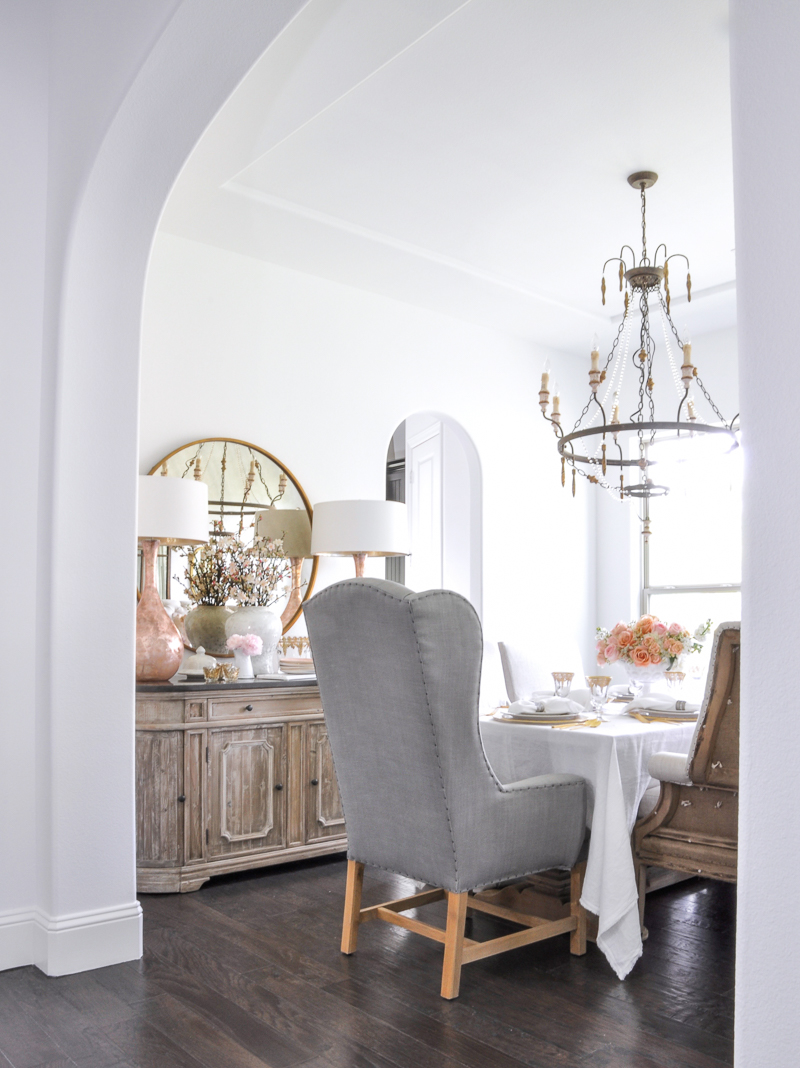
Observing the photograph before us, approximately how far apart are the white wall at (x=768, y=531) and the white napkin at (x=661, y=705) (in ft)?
7.02

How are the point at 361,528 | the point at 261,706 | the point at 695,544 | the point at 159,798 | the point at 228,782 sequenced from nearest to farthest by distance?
the point at 159,798
the point at 228,782
the point at 261,706
the point at 361,528
the point at 695,544

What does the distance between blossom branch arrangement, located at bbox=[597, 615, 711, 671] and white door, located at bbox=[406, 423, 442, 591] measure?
9.96 feet

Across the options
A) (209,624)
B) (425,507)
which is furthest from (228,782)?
(425,507)

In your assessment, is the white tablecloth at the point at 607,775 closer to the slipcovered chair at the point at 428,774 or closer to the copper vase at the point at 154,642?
the slipcovered chair at the point at 428,774

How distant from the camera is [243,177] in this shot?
4.08 metres

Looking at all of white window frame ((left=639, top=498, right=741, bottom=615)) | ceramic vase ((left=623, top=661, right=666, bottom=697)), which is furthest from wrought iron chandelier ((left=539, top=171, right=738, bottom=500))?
ceramic vase ((left=623, top=661, right=666, bottom=697))

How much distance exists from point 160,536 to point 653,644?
6.48 ft

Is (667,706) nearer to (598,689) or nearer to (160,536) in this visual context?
(598,689)

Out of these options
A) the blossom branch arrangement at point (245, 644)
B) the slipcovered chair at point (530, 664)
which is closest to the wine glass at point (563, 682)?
the slipcovered chair at point (530, 664)

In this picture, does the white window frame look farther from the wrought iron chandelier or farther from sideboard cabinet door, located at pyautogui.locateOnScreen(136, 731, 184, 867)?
sideboard cabinet door, located at pyautogui.locateOnScreen(136, 731, 184, 867)

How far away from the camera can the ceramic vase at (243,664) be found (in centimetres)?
396

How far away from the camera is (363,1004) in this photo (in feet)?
7.84

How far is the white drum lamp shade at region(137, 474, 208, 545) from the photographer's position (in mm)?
3729

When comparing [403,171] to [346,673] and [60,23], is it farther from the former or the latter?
[346,673]
